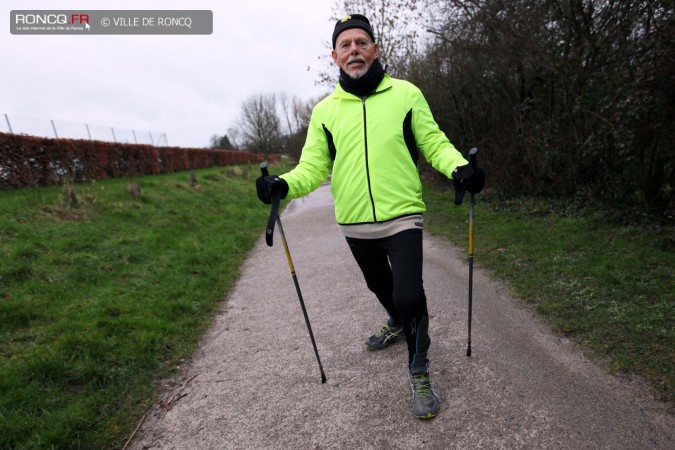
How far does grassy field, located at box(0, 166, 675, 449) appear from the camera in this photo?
112 inches

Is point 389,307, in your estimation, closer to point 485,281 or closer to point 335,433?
point 335,433

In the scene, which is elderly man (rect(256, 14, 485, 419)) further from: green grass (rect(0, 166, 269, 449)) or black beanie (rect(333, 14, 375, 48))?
green grass (rect(0, 166, 269, 449))

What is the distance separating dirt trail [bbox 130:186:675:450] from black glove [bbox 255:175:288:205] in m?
1.50

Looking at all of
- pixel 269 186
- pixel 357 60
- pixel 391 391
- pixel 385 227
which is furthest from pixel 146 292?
pixel 357 60

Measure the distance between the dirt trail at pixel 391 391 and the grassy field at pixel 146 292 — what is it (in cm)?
26

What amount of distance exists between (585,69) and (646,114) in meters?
1.96

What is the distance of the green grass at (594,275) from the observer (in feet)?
9.82

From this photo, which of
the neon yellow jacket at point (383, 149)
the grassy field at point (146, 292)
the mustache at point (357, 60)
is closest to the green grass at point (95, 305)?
the grassy field at point (146, 292)

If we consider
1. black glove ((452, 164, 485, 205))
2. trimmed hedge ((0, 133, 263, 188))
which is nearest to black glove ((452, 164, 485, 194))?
black glove ((452, 164, 485, 205))

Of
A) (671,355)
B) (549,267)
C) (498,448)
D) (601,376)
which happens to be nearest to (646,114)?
(549,267)

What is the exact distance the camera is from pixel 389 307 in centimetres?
329

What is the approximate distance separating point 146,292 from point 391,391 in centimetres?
370

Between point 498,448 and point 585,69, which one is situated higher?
point 585,69

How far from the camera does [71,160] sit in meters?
11.3
